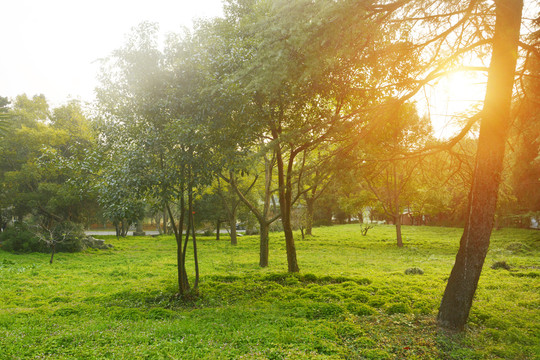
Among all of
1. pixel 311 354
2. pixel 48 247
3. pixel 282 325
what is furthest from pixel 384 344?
pixel 48 247

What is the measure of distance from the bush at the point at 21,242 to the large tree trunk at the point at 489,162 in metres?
24.7

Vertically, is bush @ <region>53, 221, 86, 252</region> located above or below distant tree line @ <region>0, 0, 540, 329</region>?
below

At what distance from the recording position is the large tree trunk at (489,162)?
21.6 ft

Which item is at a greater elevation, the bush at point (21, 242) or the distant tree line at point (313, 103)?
the distant tree line at point (313, 103)

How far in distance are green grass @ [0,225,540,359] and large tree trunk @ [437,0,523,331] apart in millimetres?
929

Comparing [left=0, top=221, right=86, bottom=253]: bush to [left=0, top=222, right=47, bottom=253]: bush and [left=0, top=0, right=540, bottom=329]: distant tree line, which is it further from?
[left=0, top=0, right=540, bottom=329]: distant tree line

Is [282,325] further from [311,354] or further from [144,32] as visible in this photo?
[144,32]

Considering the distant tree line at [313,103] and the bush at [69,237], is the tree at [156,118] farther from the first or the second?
the bush at [69,237]

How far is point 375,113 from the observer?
29.0ft

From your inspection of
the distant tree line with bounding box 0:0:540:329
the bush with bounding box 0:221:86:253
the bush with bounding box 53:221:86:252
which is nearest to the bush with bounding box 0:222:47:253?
the bush with bounding box 0:221:86:253

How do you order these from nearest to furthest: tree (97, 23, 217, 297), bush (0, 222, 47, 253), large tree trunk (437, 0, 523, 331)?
large tree trunk (437, 0, 523, 331), tree (97, 23, 217, 297), bush (0, 222, 47, 253)

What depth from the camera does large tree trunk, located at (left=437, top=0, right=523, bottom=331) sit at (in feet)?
21.6

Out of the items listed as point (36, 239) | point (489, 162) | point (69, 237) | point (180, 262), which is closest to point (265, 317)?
point (180, 262)

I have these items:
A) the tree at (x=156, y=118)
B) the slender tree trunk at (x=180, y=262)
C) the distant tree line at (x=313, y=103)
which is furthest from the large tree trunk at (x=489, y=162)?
the slender tree trunk at (x=180, y=262)
